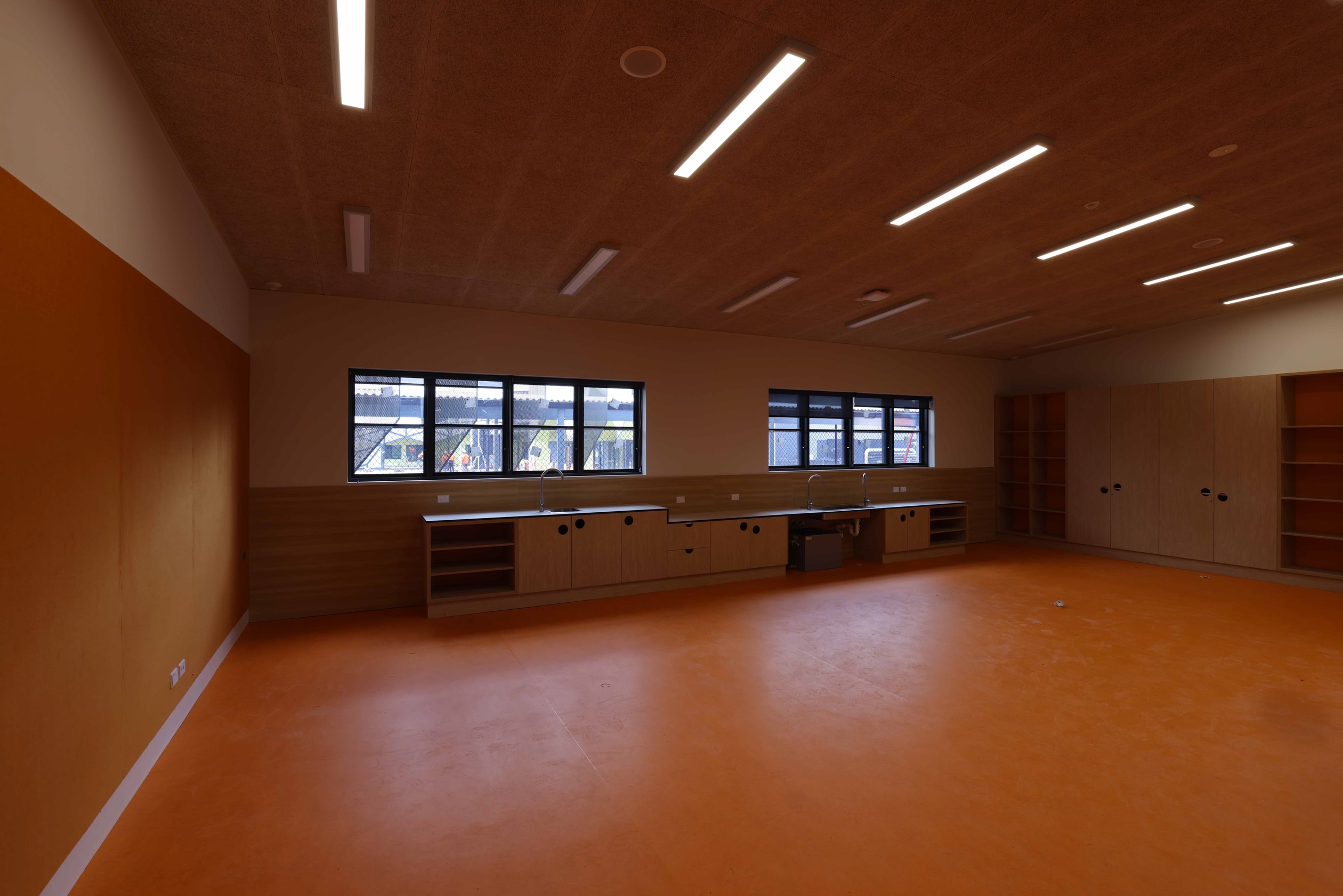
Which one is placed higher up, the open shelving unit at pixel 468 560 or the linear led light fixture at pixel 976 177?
the linear led light fixture at pixel 976 177

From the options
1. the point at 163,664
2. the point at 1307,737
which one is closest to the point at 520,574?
the point at 163,664

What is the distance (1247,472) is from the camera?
666 centimetres

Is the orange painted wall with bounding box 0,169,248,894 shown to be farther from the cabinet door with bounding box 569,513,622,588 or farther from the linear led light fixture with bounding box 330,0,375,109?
the cabinet door with bounding box 569,513,622,588

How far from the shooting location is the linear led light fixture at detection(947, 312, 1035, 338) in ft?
21.8

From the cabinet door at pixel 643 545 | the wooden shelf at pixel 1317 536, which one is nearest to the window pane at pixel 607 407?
the cabinet door at pixel 643 545

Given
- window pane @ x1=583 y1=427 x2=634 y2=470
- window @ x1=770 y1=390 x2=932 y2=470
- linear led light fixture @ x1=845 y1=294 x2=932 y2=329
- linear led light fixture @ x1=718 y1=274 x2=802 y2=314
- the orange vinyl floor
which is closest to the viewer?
the orange vinyl floor

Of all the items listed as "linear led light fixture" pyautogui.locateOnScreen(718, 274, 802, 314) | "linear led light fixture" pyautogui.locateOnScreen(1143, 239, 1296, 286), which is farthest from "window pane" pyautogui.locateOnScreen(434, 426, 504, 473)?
"linear led light fixture" pyautogui.locateOnScreen(1143, 239, 1296, 286)

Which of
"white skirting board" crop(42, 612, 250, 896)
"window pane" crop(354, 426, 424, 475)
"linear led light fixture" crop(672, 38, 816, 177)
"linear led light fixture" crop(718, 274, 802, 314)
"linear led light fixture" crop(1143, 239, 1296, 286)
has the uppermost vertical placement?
"linear led light fixture" crop(1143, 239, 1296, 286)

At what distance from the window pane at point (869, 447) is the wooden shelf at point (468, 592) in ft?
17.2

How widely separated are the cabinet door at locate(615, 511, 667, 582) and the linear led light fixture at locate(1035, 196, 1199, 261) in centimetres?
406

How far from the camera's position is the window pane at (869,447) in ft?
28.0

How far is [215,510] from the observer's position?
3988 mm

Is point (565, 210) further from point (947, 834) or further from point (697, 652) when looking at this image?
point (947, 834)

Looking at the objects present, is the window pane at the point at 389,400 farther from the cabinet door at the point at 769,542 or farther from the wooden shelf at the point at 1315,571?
the wooden shelf at the point at 1315,571
